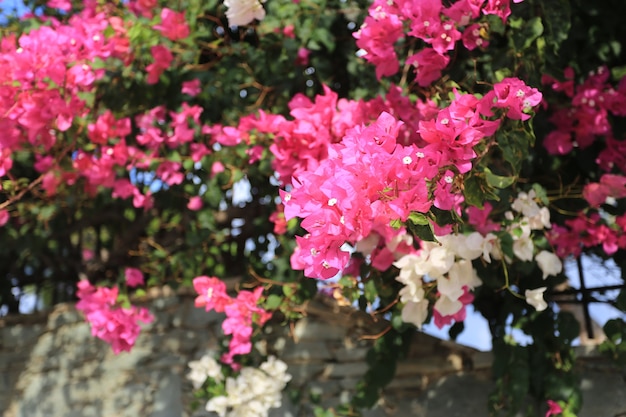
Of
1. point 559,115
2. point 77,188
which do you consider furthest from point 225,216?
point 559,115

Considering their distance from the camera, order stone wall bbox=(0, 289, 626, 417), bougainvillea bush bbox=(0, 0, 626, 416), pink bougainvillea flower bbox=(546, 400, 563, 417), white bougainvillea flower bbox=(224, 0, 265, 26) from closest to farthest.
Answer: bougainvillea bush bbox=(0, 0, 626, 416)
white bougainvillea flower bbox=(224, 0, 265, 26)
pink bougainvillea flower bbox=(546, 400, 563, 417)
stone wall bbox=(0, 289, 626, 417)

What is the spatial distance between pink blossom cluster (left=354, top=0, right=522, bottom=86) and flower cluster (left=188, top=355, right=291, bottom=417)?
1.07 m

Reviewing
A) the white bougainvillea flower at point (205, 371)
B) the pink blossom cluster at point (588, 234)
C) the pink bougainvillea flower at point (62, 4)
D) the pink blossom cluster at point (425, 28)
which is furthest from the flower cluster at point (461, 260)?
the pink bougainvillea flower at point (62, 4)

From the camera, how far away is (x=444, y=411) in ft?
8.85

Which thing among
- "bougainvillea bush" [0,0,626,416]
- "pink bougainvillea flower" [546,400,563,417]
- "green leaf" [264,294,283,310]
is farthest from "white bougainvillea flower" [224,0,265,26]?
"pink bougainvillea flower" [546,400,563,417]

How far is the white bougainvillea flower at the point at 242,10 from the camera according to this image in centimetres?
221

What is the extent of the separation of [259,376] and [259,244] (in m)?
0.55

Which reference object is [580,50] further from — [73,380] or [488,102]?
[73,380]

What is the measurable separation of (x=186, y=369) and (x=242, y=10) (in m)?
1.41

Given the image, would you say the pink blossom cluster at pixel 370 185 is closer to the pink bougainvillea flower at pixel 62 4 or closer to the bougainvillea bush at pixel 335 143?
the bougainvillea bush at pixel 335 143

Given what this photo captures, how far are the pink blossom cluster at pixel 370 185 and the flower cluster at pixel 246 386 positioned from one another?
123 centimetres

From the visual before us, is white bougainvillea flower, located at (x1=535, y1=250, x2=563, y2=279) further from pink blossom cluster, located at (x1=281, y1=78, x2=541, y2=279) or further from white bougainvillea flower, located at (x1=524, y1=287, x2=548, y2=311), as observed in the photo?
pink blossom cluster, located at (x1=281, y1=78, x2=541, y2=279)

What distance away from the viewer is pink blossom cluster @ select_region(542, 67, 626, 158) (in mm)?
2373

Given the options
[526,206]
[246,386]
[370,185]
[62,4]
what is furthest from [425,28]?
[62,4]
